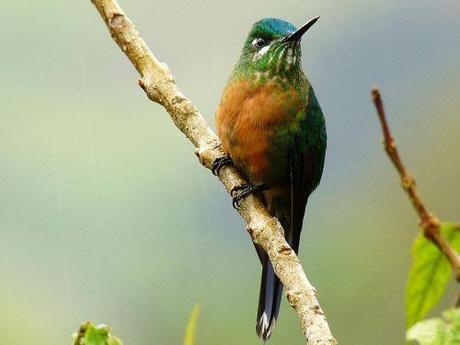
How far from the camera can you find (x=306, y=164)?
3.72 m

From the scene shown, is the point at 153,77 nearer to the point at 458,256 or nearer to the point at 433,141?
the point at 458,256

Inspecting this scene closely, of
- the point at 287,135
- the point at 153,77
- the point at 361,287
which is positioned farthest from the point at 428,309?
the point at 361,287

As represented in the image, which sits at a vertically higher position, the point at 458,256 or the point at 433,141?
the point at 433,141

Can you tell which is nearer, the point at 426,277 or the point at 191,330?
the point at 426,277

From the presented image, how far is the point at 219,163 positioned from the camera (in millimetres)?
2982

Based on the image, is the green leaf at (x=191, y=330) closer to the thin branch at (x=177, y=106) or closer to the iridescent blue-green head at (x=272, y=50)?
the thin branch at (x=177, y=106)

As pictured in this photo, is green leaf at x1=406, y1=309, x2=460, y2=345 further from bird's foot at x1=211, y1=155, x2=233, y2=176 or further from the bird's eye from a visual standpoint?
the bird's eye

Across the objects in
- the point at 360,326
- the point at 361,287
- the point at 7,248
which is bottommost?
the point at 360,326

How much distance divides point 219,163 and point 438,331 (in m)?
2.06

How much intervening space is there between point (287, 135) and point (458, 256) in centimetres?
273

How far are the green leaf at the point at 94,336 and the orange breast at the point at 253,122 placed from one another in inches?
80.4

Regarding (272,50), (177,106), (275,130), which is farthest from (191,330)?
(272,50)

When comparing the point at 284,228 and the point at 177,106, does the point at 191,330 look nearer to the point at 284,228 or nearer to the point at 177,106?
the point at 177,106

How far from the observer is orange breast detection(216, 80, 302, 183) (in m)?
3.48
